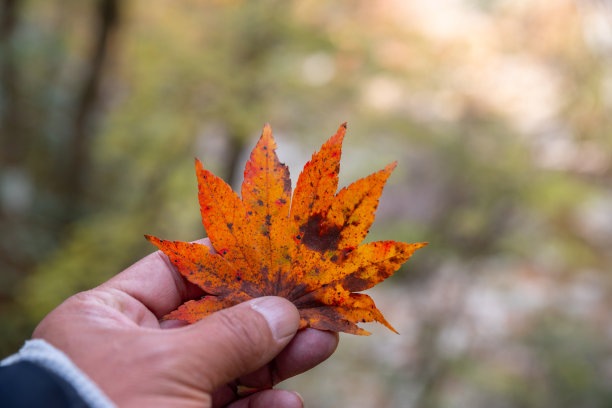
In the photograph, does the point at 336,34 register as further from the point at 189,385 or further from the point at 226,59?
the point at 189,385

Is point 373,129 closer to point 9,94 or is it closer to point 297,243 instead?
point 297,243

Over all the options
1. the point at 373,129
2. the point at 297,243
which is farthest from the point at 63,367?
the point at 373,129

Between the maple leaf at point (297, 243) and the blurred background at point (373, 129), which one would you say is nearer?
the maple leaf at point (297, 243)

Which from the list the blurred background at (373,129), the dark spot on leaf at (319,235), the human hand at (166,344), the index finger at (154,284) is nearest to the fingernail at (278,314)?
the human hand at (166,344)

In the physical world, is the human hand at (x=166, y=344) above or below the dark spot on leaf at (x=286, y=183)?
below

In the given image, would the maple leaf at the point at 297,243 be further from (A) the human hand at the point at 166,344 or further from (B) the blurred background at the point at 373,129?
(B) the blurred background at the point at 373,129

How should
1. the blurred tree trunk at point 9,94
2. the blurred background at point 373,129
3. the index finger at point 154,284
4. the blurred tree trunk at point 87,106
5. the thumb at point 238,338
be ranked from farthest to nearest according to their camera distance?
the blurred tree trunk at point 9,94, the blurred tree trunk at point 87,106, the blurred background at point 373,129, the index finger at point 154,284, the thumb at point 238,338

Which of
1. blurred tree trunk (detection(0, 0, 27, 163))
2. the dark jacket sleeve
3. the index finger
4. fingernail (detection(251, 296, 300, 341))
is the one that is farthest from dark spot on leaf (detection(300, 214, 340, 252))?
blurred tree trunk (detection(0, 0, 27, 163))

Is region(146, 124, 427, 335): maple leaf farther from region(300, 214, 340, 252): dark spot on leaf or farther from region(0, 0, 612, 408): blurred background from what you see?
region(0, 0, 612, 408): blurred background
